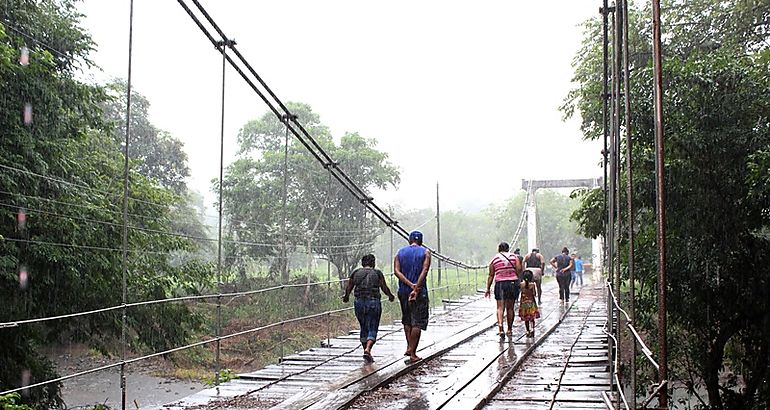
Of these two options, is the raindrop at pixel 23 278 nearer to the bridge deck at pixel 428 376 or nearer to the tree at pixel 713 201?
the bridge deck at pixel 428 376

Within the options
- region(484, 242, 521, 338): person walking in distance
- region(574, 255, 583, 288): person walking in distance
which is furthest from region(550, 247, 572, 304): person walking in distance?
region(574, 255, 583, 288): person walking in distance

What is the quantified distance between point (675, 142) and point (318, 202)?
12.1 m

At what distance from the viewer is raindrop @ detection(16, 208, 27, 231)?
8.71 meters

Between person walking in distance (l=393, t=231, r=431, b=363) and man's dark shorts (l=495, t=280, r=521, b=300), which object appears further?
man's dark shorts (l=495, t=280, r=521, b=300)

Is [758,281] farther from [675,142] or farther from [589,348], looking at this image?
[589,348]

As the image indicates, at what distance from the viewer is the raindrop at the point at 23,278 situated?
870 cm

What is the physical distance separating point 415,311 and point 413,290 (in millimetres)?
179

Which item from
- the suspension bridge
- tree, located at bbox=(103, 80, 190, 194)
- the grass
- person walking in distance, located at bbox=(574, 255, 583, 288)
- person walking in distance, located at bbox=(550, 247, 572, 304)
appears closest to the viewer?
the suspension bridge

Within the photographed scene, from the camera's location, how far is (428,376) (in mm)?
5941

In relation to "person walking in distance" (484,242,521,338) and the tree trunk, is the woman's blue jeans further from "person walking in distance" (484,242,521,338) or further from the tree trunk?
the tree trunk

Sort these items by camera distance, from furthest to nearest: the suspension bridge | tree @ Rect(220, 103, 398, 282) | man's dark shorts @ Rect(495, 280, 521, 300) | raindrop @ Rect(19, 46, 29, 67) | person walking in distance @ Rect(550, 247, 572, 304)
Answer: tree @ Rect(220, 103, 398, 282), person walking in distance @ Rect(550, 247, 572, 304), raindrop @ Rect(19, 46, 29, 67), man's dark shorts @ Rect(495, 280, 521, 300), the suspension bridge

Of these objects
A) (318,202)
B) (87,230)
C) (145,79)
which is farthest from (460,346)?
(145,79)

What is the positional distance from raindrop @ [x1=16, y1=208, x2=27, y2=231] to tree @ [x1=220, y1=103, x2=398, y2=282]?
973 cm

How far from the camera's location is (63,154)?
30.8 ft
